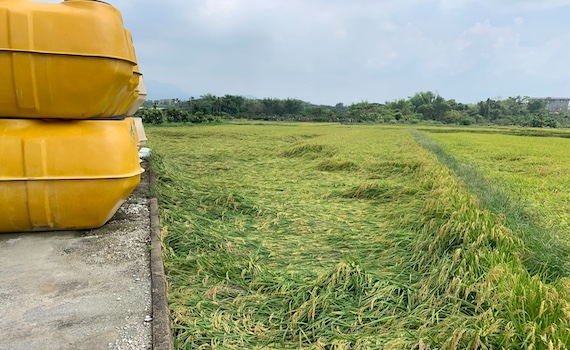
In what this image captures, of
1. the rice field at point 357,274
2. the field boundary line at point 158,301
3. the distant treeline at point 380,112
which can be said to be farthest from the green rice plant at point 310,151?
the distant treeline at point 380,112

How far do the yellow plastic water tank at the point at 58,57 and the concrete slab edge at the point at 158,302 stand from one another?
3.58 feet

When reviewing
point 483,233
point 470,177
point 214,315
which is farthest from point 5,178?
point 470,177

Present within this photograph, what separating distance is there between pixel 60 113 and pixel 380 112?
4307 cm

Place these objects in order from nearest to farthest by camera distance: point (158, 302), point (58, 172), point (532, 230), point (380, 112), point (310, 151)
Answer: point (158, 302), point (58, 172), point (532, 230), point (310, 151), point (380, 112)

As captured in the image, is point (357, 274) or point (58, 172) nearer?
point (357, 274)

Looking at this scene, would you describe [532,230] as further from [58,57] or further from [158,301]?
[58,57]

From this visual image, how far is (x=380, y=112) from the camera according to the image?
143ft

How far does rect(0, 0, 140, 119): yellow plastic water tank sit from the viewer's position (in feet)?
8.07

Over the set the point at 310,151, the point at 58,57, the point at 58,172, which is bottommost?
the point at 310,151

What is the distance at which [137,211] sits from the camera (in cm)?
345

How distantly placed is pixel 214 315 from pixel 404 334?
3.00 ft

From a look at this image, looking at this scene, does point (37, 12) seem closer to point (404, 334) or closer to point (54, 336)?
point (54, 336)

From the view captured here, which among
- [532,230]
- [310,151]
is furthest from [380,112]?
[532,230]

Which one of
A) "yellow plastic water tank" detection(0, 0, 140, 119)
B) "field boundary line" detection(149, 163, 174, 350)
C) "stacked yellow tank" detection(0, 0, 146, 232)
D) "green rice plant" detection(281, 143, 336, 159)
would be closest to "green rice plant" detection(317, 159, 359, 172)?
"green rice plant" detection(281, 143, 336, 159)
